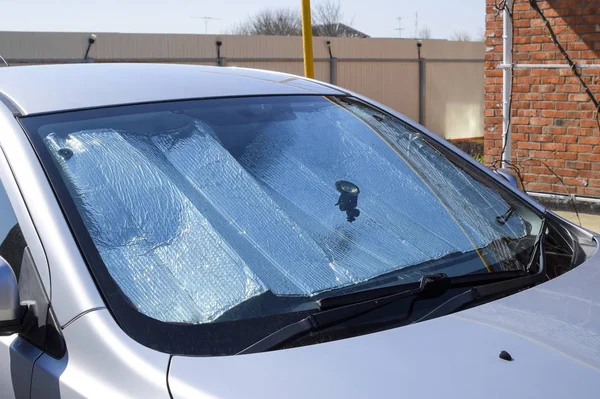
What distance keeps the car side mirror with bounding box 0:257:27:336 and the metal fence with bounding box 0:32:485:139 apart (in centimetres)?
1330

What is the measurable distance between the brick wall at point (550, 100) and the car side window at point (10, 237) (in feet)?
20.8

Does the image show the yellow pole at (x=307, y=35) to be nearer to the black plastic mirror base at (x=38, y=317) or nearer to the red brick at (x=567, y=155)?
the red brick at (x=567, y=155)

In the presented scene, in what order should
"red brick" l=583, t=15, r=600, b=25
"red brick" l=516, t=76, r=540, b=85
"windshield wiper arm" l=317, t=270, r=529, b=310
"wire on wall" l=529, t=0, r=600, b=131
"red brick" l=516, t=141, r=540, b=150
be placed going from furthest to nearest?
"red brick" l=516, t=141, r=540, b=150, "red brick" l=516, t=76, r=540, b=85, "wire on wall" l=529, t=0, r=600, b=131, "red brick" l=583, t=15, r=600, b=25, "windshield wiper arm" l=317, t=270, r=529, b=310

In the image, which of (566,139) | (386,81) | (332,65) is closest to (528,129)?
(566,139)

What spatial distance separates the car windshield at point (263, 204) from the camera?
79.3 inches

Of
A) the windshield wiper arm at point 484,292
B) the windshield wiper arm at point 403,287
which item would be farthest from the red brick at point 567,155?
the windshield wiper arm at point 403,287

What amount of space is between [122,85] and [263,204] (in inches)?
25.2

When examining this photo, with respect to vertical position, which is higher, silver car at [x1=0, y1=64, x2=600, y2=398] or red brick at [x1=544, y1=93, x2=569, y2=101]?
silver car at [x1=0, y1=64, x2=600, y2=398]

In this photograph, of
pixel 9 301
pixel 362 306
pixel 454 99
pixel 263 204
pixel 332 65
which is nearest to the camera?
pixel 9 301

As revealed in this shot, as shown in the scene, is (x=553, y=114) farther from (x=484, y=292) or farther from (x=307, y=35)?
(x=484, y=292)

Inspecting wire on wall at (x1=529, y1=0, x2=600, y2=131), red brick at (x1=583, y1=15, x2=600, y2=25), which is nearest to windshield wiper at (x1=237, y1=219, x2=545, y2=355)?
wire on wall at (x1=529, y1=0, x2=600, y2=131)

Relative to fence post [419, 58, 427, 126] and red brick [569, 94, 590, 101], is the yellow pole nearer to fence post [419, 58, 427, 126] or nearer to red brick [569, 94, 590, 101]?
red brick [569, 94, 590, 101]

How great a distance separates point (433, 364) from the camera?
5.61 feet

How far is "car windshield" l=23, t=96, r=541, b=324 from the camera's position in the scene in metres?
2.01
